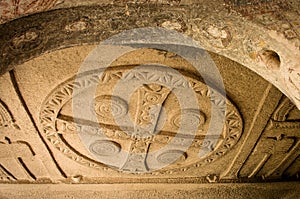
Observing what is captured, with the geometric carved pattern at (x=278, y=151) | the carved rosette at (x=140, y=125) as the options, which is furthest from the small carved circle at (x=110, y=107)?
the geometric carved pattern at (x=278, y=151)

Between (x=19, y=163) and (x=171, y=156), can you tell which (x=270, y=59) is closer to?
(x=171, y=156)

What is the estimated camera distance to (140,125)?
145 inches

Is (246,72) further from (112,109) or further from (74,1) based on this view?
(74,1)

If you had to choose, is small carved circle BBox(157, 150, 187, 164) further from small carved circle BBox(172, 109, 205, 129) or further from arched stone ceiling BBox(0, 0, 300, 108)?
arched stone ceiling BBox(0, 0, 300, 108)

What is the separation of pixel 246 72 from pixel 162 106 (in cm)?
85

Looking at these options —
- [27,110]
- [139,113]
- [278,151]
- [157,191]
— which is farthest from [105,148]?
[278,151]

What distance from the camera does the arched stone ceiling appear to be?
2.01 m

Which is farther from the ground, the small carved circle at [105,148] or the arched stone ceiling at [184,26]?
the arched stone ceiling at [184,26]

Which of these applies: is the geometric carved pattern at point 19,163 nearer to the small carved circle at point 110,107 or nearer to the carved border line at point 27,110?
the carved border line at point 27,110

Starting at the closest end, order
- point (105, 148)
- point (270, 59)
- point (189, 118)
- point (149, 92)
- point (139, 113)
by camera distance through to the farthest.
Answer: point (270, 59), point (149, 92), point (139, 113), point (189, 118), point (105, 148)

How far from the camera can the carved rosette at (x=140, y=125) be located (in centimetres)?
313

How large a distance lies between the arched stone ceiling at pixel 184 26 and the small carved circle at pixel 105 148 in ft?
5.75

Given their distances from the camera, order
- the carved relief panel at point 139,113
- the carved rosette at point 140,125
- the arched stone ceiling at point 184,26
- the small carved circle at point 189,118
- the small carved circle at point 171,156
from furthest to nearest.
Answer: the small carved circle at point 171,156 → the small carved circle at point 189,118 → the carved rosette at point 140,125 → the carved relief panel at point 139,113 → the arched stone ceiling at point 184,26

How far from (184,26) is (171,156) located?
7.59 feet
